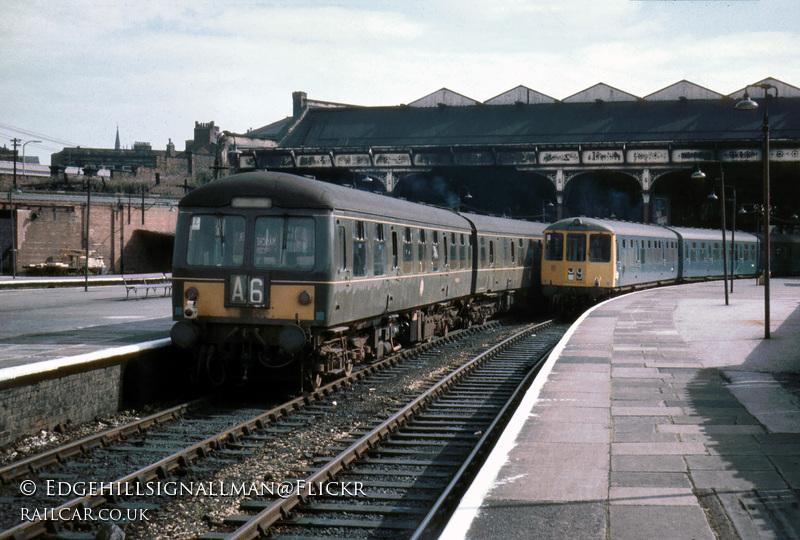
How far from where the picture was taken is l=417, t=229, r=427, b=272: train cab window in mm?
16016

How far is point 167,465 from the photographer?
25.8 feet

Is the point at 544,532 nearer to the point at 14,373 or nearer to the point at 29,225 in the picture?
the point at 14,373

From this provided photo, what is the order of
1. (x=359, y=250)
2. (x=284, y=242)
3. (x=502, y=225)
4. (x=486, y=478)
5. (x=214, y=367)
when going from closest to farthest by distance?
(x=486, y=478) < (x=284, y=242) < (x=214, y=367) < (x=359, y=250) < (x=502, y=225)

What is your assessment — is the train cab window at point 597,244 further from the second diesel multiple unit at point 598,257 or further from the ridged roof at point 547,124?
the ridged roof at point 547,124

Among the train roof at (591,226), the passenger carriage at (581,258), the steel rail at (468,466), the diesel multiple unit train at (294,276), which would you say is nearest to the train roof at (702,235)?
the train roof at (591,226)

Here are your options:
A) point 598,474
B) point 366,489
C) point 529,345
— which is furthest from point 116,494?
point 529,345

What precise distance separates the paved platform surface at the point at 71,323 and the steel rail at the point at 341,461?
5.06m

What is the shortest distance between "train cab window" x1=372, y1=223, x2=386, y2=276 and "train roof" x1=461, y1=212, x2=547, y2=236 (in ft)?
24.0

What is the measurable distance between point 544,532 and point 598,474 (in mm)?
1556

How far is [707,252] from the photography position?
40625 millimetres

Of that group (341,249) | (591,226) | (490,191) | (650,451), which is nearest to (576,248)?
(591,226)

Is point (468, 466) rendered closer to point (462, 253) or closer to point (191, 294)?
point (191, 294)

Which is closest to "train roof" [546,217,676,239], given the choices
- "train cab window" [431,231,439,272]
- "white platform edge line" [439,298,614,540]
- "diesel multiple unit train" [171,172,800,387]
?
"train cab window" [431,231,439,272]

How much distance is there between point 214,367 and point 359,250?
2.83 meters
